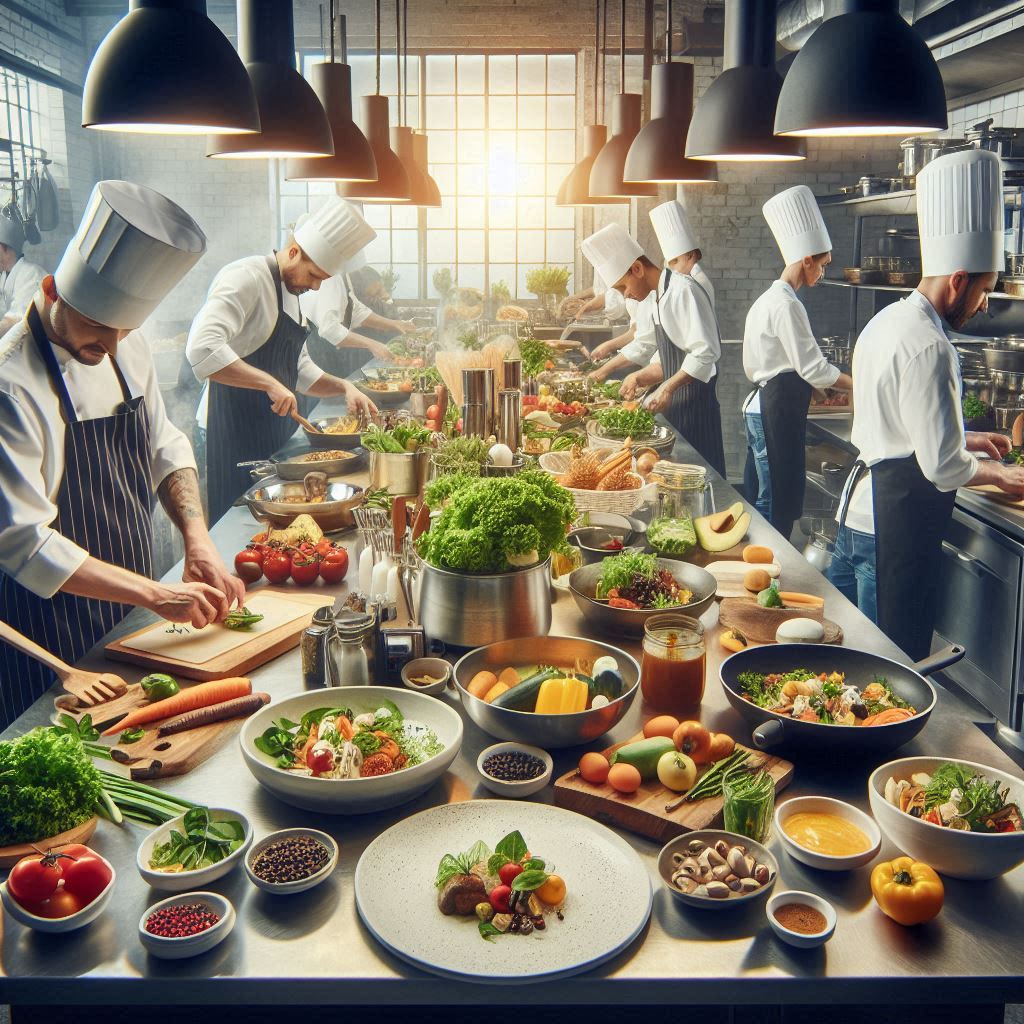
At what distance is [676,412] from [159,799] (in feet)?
16.1

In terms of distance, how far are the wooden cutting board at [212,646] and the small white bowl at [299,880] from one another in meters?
0.61

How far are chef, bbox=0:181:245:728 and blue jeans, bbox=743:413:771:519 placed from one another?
419 cm

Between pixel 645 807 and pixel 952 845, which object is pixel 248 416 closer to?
pixel 645 807

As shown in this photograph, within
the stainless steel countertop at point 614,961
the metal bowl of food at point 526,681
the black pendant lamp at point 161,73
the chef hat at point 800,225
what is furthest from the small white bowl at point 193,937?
the chef hat at point 800,225

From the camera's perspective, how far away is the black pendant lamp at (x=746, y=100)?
276cm

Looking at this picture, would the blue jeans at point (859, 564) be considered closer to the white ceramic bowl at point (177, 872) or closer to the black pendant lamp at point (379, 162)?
the black pendant lamp at point (379, 162)

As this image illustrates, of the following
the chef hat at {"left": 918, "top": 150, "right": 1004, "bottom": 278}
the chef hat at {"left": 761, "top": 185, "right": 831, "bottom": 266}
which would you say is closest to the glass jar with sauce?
the chef hat at {"left": 918, "top": 150, "right": 1004, "bottom": 278}

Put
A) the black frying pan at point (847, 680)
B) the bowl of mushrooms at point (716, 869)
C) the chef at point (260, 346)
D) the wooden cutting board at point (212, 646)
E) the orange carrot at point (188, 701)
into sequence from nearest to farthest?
the bowl of mushrooms at point (716, 869)
the black frying pan at point (847, 680)
the orange carrot at point (188, 701)
the wooden cutting board at point (212, 646)
the chef at point (260, 346)

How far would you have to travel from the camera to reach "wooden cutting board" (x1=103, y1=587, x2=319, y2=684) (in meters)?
2.02

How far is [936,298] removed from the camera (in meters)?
3.66

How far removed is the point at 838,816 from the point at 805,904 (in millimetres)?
224

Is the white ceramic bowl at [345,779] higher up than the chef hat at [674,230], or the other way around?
the chef hat at [674,230]

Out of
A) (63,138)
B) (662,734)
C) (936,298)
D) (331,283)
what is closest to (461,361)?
(936,298)

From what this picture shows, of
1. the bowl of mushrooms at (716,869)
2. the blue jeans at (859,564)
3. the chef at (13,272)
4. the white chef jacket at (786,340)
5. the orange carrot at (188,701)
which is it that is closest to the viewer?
the bowl of mushrooms at (716,869)
